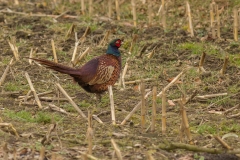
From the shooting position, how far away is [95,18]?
13297 mm

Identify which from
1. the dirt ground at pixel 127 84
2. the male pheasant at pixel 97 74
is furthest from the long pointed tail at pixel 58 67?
the dirt ground at pixel 127 84

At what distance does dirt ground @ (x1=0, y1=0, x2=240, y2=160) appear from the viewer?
6.34 metres

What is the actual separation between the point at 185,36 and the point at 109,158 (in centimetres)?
595

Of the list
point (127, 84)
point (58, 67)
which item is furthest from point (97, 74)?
point (127, 84)

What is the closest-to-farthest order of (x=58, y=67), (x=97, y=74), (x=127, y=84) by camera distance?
(x=58, y=67)
(x=97, y=74)
(x=127, y=84)

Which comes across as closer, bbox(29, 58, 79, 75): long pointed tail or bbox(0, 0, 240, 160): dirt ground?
bbox(0, 0, 240, 160): dirt ground

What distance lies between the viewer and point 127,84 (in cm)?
958

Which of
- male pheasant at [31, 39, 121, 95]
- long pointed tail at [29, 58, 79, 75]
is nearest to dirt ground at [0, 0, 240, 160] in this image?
male pheasant at [31, 39, 121, 95]

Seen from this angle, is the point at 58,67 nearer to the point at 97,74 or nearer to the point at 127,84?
the point at 97,74

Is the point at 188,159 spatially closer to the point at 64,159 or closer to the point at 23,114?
the point at 64,159

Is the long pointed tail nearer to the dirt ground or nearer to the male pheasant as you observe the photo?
the male pheasant

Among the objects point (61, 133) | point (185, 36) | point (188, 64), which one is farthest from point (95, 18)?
point (61, 133)

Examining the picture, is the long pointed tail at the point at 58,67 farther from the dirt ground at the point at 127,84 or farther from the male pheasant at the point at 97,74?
the dirt ground at the point at 127,84

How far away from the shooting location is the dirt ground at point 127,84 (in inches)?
250
